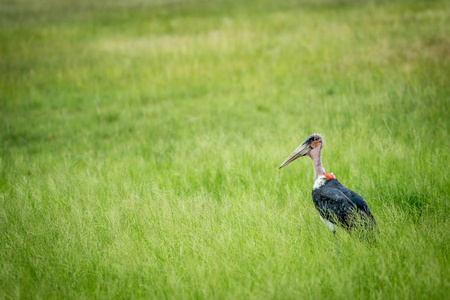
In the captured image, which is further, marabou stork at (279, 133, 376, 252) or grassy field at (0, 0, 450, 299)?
marabou stork at (279, 133, 376, 252)

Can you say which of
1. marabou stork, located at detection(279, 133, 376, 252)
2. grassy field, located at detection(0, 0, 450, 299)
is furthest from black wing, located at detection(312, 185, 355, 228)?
grassy field, located at detection(0, 0, 450, 299)

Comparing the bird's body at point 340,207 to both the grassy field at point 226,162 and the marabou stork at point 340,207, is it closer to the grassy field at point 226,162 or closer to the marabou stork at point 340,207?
the marabou stork at point 340,207

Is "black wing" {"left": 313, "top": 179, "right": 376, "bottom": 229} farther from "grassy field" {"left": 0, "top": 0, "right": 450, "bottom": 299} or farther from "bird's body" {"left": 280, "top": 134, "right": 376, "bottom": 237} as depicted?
"grassy field" {"left": 0, "top": 0, "right": 450, "bottom": 299}

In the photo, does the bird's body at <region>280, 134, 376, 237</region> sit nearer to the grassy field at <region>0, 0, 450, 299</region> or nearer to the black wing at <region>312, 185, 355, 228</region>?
the black wing at <region>312, 185, 355, 228</region>

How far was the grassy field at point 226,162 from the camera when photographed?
10.7 feet

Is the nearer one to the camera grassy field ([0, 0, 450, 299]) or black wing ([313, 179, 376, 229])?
grassy field ([0, 0, 450, 299])

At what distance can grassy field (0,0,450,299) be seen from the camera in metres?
3.27

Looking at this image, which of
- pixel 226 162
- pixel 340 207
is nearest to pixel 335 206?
pixel 340 207

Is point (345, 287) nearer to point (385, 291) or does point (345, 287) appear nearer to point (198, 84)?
point (385, 291)

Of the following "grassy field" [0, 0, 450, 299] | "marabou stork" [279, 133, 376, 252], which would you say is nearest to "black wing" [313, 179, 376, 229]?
"marabou stork" [279, 133, 376, 252]

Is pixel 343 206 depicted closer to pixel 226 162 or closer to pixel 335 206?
pixel 335 206

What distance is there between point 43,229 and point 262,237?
2494 mm

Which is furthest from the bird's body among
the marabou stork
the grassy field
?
the grassy field

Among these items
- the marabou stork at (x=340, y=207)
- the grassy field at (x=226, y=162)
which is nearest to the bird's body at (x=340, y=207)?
the marabou stork at (x=340, y=207)
